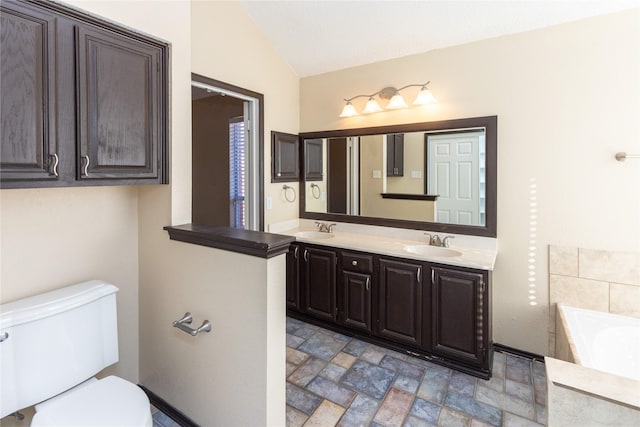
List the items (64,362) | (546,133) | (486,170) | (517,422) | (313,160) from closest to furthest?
(64,362)
(517,422)
(546,133)
(486,170)
(313,160)

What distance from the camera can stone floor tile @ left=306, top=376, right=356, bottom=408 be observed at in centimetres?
205

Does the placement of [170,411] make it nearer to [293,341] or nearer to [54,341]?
[54,341]

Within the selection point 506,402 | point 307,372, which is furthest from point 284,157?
point 506,402

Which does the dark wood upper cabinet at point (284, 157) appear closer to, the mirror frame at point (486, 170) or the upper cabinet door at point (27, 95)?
the mirror frame at point (486, 170)

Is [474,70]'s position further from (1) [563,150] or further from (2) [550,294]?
(2) [550,294]

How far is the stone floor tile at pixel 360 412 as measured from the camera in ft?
6.11

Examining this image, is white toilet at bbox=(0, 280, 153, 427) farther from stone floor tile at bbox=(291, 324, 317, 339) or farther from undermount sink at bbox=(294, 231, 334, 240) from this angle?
undermount sink at bbox=(294, 231, 334, 240)

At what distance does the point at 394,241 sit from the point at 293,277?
3.41ft

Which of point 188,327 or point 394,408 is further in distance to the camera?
point 394,408

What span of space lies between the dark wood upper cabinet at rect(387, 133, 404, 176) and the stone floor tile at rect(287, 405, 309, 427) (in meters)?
2.13

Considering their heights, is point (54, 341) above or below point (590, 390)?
above

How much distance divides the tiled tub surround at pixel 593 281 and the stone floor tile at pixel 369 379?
1.32 m

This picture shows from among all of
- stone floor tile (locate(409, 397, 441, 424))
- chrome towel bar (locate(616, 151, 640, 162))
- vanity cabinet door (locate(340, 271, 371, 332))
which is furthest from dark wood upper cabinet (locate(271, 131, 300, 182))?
chrome towel bar (locate(616, 151, 640, 162))

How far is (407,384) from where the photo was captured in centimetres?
221
